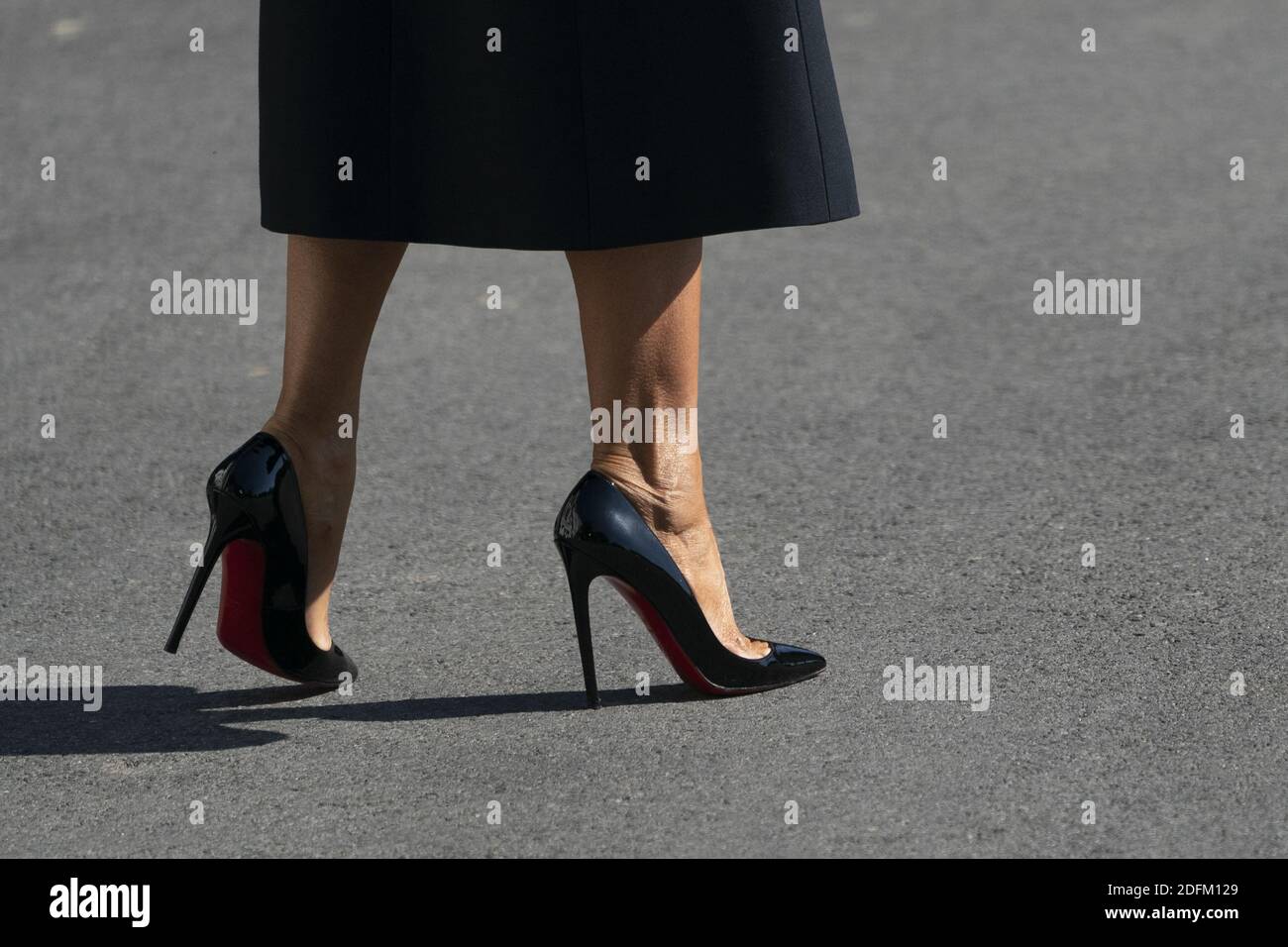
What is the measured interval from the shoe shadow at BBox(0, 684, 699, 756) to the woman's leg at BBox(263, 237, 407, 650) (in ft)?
0.59

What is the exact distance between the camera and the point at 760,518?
12.9 feet

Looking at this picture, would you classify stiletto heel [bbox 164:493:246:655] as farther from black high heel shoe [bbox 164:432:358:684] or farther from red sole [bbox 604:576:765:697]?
red sole [bbox 604:576:765:697]

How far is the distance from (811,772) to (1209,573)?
Answer: 116 centimetres

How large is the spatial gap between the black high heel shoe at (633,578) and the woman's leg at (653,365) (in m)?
0.02

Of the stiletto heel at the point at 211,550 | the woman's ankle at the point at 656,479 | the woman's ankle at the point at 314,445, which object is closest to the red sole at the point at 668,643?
the woman's ankle at the point at 656,479

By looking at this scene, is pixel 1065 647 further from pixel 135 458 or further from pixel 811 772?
pixel 135 458

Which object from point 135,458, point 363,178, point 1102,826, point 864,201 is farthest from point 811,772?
point 864,201

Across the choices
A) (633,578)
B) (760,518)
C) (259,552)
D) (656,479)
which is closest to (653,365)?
(656,479)

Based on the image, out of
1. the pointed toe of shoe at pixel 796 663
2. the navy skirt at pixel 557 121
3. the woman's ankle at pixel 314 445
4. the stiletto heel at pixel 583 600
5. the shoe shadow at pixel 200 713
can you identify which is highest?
the navy skirt at pixel 557 121

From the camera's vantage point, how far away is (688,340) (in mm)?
2926

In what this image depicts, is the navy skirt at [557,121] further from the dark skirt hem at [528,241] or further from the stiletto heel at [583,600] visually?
the stiletto heel at [583,600]

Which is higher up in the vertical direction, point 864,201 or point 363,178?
point 864,201

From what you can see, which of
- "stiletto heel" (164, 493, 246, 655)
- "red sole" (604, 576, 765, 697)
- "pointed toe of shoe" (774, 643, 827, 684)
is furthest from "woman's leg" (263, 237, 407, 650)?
"pointed toe of shoe" (774, 643, 827, 684)

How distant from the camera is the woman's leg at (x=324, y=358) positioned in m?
2.91
